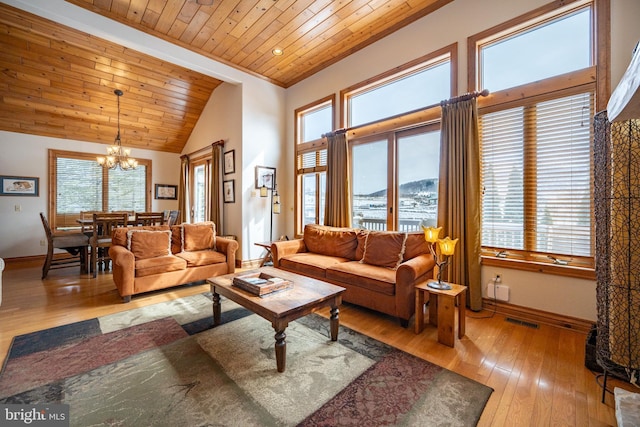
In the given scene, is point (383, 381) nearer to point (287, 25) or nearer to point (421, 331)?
point (421, 331)

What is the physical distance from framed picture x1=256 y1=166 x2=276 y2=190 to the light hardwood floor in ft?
7.23

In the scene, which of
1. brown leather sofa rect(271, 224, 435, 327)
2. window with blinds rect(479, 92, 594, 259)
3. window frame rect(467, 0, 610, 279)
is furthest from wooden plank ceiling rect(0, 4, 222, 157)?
window with blinds rect(479, 92, 594, 259)

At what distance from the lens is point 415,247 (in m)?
3.08

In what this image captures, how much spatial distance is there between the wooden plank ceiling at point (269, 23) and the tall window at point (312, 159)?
2.90 ft

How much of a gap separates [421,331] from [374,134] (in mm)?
2795

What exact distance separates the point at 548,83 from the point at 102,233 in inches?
257

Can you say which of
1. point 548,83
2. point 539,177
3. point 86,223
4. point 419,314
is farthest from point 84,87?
point 539,177

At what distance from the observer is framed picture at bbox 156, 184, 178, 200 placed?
708 centimetres

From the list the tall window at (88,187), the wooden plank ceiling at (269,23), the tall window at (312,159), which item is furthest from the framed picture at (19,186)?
the tall window at (312,159)

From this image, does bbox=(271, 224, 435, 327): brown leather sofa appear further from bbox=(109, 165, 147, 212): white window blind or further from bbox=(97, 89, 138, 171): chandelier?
bbox=(109, 165, 147, 212): white window blind

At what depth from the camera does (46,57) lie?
13.8 ft

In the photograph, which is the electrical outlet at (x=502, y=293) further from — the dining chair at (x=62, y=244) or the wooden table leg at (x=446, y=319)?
the dining chair at (x=62, y=244)

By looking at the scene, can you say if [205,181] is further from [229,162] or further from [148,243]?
[148,243]

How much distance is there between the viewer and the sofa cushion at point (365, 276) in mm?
2675
